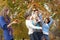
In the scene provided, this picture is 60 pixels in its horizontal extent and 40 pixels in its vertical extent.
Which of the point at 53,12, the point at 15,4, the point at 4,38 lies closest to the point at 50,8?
the point at 53,12

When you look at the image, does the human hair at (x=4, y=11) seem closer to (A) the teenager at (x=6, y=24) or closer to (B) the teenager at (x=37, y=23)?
(A) the teenager at (x=6, y=24)

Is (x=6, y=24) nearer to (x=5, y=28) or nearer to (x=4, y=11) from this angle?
(x=5, y=28)

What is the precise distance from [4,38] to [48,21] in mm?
642

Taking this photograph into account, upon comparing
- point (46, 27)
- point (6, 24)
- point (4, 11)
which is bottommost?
point (46, 27)

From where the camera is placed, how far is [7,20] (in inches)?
134

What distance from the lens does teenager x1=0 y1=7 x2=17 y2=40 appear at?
3.38 meters

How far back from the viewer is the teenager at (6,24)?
133 inches

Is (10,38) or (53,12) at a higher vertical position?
(53,12)

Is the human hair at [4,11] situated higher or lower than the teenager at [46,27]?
higher

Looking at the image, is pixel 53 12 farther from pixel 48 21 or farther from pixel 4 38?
pixel 4 38

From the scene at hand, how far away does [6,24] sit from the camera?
3.40 meters

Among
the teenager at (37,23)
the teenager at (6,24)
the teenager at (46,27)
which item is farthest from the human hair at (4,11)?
the teenager at (46,27)

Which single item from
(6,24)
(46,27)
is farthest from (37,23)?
(6,24)

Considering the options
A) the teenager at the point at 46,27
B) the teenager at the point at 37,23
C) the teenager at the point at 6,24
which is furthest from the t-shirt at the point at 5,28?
the teenager at the point at 46,27
